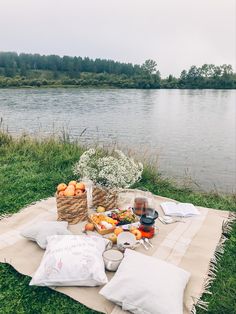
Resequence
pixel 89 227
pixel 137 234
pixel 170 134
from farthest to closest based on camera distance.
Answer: pixel 170 134, pixel 89 227, pixel 137 234

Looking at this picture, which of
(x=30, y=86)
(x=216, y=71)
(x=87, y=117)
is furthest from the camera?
(x=216, y=71)

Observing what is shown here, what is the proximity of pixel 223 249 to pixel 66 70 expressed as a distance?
3004 inches

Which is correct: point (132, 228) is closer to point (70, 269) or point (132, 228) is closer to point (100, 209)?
point (100, 209)

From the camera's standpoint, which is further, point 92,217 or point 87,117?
point 87,117

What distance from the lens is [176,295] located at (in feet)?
8.42

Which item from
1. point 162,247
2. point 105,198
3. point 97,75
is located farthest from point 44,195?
point 97,75

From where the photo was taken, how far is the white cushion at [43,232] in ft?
11.0

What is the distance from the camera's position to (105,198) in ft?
13.8

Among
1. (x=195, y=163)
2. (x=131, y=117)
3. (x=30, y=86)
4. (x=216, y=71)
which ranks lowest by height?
(x=195, y=163)

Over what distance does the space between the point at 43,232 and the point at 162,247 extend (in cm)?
138

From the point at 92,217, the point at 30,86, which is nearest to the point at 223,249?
the point at 92,217

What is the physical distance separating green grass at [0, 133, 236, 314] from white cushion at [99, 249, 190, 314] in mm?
342

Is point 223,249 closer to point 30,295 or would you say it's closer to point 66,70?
point 30,295

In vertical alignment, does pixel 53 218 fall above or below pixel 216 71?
below
